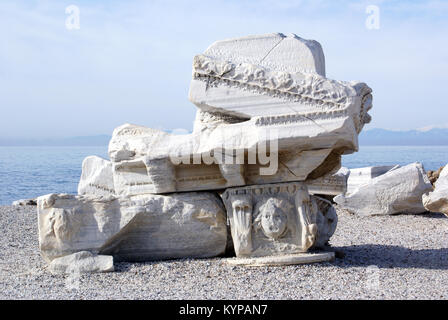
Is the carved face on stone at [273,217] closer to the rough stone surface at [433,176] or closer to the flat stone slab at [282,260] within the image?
the flat stone slab at [282,260]

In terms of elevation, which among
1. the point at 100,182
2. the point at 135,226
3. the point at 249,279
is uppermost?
the point at 100,182

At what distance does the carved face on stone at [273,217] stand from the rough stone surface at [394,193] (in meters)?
4.16

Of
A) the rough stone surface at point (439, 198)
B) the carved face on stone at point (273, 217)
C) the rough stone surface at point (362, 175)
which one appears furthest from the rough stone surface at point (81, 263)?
the rough stone surface at point (362, 175)

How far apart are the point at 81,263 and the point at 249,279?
55.4 inches

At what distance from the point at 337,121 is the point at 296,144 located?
0.38 metres

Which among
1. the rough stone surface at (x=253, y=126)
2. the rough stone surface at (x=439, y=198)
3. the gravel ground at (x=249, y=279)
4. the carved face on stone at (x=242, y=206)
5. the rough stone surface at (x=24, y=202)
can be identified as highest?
the rough stone surface at (x=253, y=126)

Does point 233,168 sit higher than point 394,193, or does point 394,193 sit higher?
point 233,168

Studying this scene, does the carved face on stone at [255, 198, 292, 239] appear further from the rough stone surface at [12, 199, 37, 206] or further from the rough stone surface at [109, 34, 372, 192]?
the rough stone surface at [12, 199, 37, 206]

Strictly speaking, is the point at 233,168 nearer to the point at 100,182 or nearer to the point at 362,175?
the point at 100,182

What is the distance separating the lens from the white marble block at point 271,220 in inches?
187

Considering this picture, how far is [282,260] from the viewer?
462cm

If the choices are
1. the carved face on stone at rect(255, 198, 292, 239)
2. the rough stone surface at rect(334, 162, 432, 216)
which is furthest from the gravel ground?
the rough stone surface at rect(334, 162, 432, 216)

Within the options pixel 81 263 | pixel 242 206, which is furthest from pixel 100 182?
pixel 242 206
